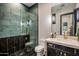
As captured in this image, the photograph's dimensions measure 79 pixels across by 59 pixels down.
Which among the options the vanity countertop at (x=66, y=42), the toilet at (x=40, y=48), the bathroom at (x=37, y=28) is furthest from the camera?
the toilet at (x=40, y=48)

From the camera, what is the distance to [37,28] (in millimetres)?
1882

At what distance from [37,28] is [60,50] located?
0.57m

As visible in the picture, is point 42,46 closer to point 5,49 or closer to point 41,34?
point 41,34

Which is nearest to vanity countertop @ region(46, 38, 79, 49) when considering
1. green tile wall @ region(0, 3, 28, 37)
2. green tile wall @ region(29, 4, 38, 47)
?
green tile wall @ region(29, 4, 38, 47)

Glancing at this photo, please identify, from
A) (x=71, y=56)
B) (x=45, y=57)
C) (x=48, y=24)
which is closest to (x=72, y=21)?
(x=48, y=24)

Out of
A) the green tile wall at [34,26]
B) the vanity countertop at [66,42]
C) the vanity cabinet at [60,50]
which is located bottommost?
the vanity cabinet at [60,50]

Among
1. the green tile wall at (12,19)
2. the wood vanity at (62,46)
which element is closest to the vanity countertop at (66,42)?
the wood vanity at (62,46)

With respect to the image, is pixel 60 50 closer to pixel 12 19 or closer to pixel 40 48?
pixel 40 48

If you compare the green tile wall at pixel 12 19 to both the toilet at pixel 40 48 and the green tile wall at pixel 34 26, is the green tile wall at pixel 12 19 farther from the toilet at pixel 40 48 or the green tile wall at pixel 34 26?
the toilet at pixel 40 48

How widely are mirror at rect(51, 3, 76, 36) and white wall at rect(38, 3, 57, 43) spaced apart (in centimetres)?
7

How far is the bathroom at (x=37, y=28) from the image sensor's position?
1.72 meters

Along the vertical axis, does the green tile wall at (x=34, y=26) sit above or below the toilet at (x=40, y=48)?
above

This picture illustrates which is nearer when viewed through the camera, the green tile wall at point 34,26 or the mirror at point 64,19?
the mirror at point 64,19

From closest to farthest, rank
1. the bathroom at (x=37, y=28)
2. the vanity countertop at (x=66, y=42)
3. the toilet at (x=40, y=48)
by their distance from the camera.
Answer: the vanity countertop at (x=66, y=42) → the bathroom at (x=37, y=28) → the toilet at (x=40, y=48)
